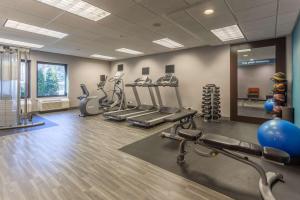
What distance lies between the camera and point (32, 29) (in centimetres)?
463

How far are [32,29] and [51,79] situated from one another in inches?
156

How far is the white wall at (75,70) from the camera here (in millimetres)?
7359

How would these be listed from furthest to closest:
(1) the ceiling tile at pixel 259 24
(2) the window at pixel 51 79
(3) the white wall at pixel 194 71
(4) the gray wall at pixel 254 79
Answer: (2) the window at pixel 51 79 < (3) the white wall at pixel 194 71 < (4) the gray wall at pixel 254 79 < (1) the ceiling tile at pixel 259 24

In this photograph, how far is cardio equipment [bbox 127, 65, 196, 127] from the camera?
14.5ft

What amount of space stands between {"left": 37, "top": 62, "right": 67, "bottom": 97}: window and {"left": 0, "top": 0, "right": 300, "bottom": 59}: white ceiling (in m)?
2.52

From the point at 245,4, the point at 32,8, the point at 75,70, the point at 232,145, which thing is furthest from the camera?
the point at 75,70

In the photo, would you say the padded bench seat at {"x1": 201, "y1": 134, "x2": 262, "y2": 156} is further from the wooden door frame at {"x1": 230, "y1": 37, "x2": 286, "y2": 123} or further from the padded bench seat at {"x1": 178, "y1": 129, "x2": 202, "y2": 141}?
the wooden door frame at {"x1": 230, "y1": 37, "x2": 286, "y2": 123}

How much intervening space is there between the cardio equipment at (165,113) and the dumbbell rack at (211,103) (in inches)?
30.0

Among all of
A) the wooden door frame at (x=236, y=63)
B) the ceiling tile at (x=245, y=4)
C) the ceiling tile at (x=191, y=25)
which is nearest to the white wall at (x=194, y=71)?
the wooden door frame at (x=236, y=63)

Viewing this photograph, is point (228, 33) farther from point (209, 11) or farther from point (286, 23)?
point (209, 11)

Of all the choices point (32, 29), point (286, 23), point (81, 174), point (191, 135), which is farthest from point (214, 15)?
point (32, 29)

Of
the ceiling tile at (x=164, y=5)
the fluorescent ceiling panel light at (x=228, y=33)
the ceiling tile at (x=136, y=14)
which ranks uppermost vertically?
the fluorescent ceiling panel light at (x=228, y=33)

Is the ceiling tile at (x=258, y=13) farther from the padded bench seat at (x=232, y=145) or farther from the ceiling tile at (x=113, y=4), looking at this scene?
the padded bench seat at (x=232, y=145)

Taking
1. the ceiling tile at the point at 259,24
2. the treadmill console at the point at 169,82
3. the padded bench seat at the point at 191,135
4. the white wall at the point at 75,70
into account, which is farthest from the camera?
the white wall at the point at 75,70
